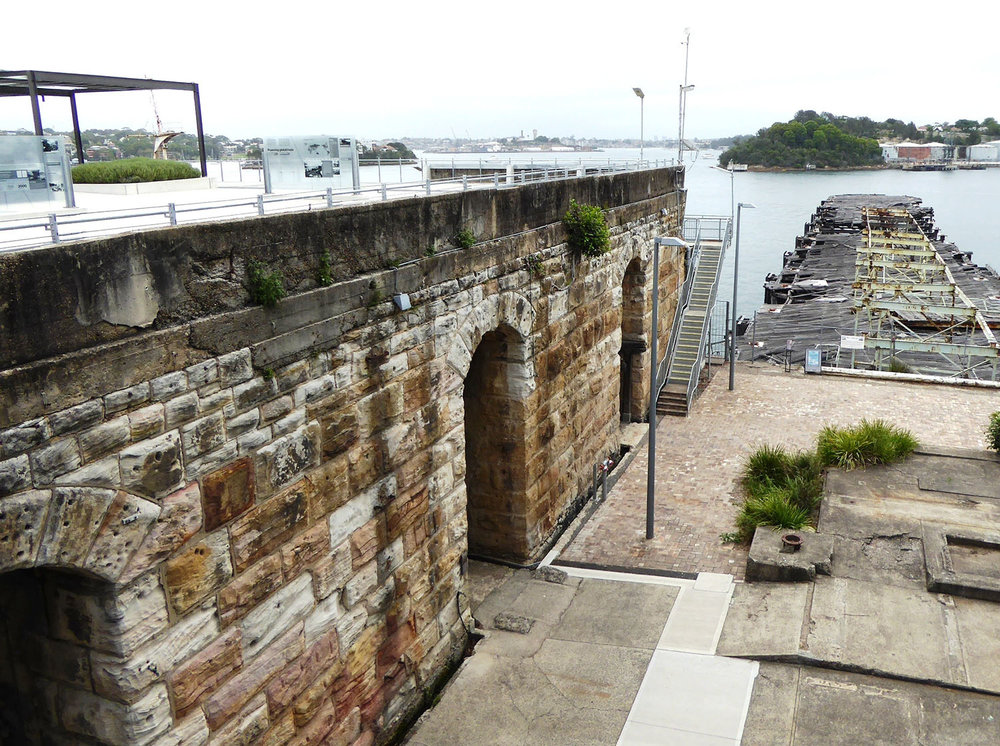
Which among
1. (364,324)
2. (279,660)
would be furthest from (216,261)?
(279,660)

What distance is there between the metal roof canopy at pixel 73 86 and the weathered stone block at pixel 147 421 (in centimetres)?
646

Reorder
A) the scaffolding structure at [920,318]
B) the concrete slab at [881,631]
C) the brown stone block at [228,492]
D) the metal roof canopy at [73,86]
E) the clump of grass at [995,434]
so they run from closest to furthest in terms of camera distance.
Answer: the brown stone block at [228,492]
the concrete slab at [881,631]
the metal roof canopy at [73,86]
the clump of grass at [995,434]
the scaffolding structure at [920,318]

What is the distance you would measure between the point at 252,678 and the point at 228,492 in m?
1.63

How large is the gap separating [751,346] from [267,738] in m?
24.7

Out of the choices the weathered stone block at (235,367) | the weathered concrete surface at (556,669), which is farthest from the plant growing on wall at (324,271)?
the weathered concrete surface at (556,669)

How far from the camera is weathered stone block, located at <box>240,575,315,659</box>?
22.8 ft

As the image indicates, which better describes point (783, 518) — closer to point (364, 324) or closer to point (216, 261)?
point (364, 324)

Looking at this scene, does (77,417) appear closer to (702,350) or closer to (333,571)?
(333,571)

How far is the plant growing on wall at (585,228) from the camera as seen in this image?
1316 cm

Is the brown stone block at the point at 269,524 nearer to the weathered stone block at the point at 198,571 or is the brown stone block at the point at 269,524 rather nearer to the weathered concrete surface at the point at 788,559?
the weathered stone block at the point at 198,571

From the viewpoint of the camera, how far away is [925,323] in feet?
94.4

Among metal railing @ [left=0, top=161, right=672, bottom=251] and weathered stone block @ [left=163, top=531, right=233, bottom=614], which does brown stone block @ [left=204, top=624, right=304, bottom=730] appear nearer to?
weathered stone block @ [left=163, top=531, right=233, bottom=614]

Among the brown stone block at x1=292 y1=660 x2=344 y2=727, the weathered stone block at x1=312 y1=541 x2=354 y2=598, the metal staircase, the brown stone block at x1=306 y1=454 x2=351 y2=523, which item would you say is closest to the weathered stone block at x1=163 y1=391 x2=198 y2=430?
the brown stone block at x1=306 y1=454 x2=351 y2=523

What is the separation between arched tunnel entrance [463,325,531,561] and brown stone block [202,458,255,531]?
547cm
